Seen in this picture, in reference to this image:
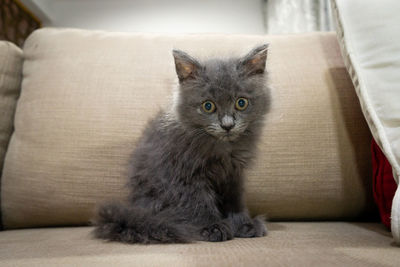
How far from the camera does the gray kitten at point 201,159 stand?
1068 mm

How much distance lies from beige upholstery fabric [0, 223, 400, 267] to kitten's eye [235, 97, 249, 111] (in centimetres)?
40

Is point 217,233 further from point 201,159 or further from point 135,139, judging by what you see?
point 135,139

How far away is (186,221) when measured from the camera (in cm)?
109

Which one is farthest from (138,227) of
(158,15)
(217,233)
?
(158,15)

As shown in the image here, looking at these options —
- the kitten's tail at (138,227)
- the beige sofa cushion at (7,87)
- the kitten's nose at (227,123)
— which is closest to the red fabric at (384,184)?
the kitten's nose at (227,123)

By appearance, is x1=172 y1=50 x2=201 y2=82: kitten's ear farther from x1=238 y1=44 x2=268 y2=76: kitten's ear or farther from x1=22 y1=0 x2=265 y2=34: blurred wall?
x1=22 y1=0 x2=265 y2=34: blurred wall

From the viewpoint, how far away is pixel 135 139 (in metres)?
1.41

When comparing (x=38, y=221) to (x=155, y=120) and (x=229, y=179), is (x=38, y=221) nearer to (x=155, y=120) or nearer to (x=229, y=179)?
(x=155, y=120)

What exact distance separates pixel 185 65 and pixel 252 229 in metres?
0.57

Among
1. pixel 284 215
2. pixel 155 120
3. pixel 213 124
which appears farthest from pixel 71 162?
pixel 284 215

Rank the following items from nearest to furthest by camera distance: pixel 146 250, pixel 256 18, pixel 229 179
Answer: pixel 146 250 < pixel 229 179 < pixel 256 18

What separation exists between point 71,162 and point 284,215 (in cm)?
85

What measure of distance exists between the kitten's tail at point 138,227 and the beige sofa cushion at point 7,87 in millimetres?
645

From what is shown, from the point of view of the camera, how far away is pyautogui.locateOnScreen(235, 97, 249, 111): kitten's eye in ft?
3.70
